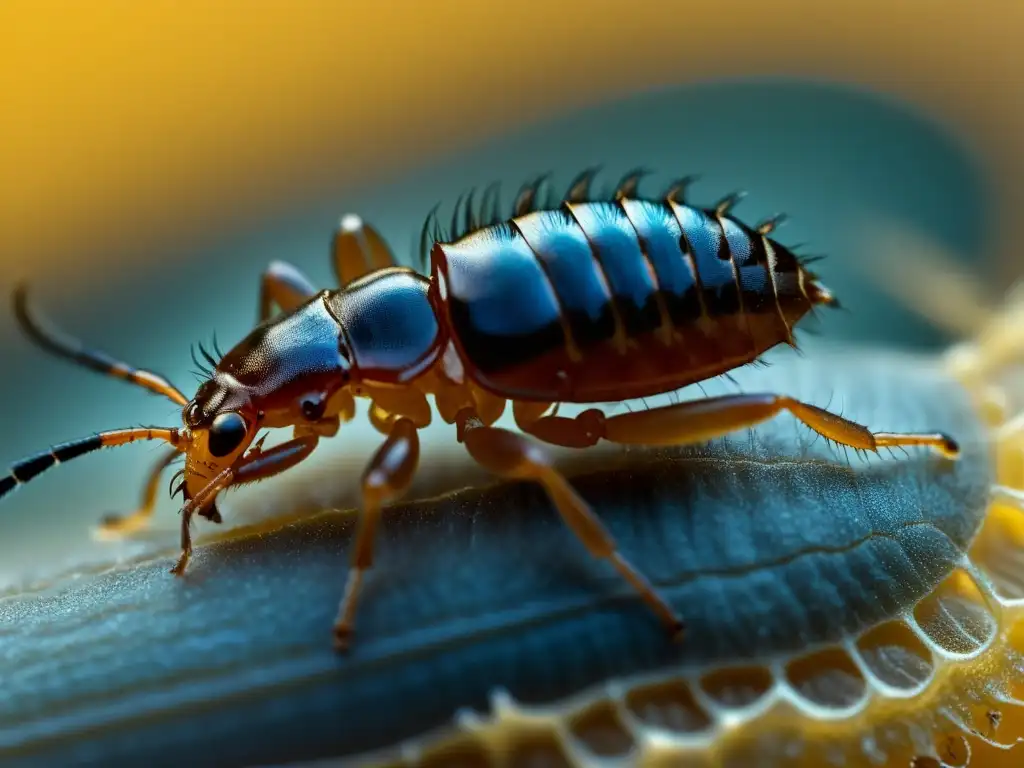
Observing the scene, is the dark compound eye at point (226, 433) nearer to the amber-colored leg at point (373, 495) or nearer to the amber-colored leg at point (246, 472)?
the amber-colored leg at point (246, 472)

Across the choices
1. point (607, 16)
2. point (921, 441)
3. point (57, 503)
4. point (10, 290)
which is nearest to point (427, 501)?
point (921, 441)

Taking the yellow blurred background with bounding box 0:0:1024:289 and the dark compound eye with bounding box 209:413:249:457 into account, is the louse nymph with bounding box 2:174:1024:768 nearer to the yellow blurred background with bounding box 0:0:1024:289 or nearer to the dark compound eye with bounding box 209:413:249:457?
the dark compound eye with bounding box 209:413:249:457

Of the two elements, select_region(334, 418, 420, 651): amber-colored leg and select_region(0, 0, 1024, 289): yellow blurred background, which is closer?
select_region(334, 418, 420, 651): amber-colored leg

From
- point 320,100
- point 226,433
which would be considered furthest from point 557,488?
point 320,100

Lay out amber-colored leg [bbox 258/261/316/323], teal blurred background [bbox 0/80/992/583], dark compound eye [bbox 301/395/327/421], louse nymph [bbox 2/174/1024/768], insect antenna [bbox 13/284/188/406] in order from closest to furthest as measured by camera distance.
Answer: louse nymph [bbox 2/174/1024/768]
dark compound eye [bbox 301/395/327/421]
insect antenna [bbox 13/284/188/406]
amber-colored leg [bbox 258/261/316/323]
teal blurred background [bbox 0/80/992/583]

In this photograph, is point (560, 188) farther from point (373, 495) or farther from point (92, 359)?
point (373, 495)

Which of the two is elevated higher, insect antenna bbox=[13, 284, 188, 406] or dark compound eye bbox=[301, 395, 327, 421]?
insect antenna bbox=[13, 284, 188, 406]

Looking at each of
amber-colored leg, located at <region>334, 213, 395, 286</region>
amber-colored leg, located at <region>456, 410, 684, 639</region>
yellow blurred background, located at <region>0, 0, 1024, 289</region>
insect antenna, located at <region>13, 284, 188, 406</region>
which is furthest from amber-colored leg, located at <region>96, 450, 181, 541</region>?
yellow blurred background, located at <region>0, 0, 1024, 289</region>
